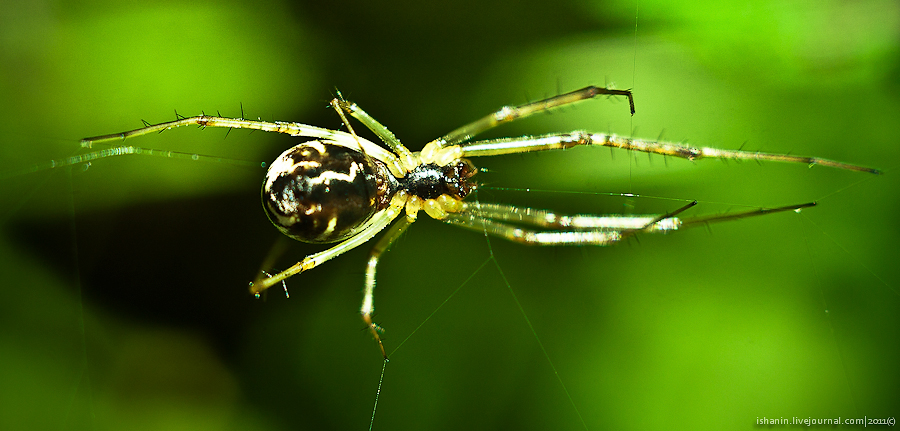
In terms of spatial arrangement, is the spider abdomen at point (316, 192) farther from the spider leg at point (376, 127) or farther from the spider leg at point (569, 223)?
the spider leg at point (569, 223)

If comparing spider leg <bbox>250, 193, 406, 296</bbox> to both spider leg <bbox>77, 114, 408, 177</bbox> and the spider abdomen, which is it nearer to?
the spider abdomen

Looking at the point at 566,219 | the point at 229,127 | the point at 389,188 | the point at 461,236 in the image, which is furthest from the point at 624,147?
the point at 229,127

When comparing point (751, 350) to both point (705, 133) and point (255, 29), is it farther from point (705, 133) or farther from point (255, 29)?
point (255, 29)

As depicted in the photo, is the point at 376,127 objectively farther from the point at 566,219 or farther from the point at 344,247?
the point at 566,219

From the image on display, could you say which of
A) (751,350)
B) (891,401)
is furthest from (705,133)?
(891,401)

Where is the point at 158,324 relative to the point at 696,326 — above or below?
above

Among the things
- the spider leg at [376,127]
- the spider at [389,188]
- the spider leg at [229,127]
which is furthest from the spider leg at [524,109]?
the spider leg at [229,127]
